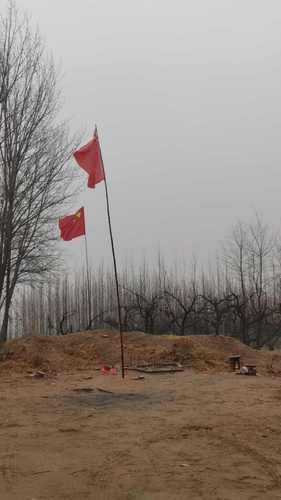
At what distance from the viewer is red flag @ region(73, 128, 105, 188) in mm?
10180

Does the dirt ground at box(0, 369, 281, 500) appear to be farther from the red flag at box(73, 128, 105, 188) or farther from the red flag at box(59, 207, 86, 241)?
the red flag at box(59, 207, 86, 241)

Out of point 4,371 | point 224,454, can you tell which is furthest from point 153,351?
point 224,454

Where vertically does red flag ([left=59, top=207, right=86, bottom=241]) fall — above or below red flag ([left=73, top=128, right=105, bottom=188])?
below

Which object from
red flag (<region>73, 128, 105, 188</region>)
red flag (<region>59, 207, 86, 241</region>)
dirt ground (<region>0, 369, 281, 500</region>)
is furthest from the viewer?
red flag (<region>59, 207, 86, 241</region>)

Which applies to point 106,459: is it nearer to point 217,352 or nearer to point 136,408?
point 136,408

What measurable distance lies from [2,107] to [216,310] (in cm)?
1019

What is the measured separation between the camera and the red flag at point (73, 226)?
12594mm

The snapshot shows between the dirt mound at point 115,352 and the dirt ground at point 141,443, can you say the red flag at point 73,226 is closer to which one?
the dirt mound at point 115,352

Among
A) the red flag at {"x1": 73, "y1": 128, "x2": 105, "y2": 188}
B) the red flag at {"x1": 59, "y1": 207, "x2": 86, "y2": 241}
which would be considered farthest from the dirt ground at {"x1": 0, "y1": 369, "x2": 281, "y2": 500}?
the red flag at {"x1": 59, "y1": 207, "x2": 86, "y2": 241}

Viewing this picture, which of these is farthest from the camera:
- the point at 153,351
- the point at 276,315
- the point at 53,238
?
the point at 276,315

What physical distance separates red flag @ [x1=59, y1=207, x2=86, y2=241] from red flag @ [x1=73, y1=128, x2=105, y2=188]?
2508mm

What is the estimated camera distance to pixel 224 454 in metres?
4.70

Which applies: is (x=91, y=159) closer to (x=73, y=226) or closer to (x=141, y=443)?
(x=73, y=226)

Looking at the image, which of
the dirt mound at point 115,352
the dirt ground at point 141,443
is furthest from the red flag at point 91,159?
the dirt mound at point 115,352
